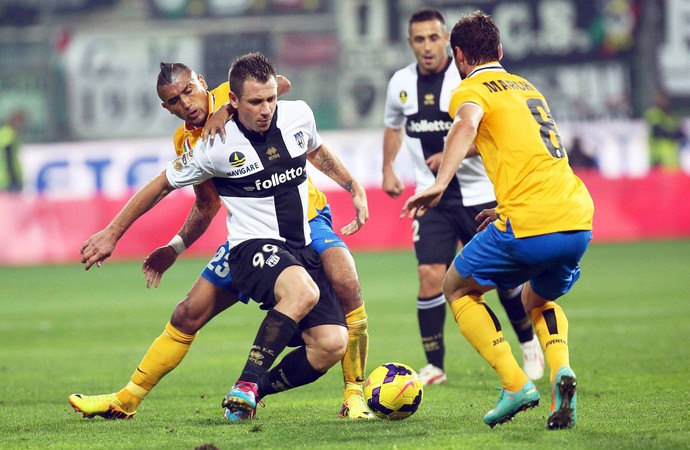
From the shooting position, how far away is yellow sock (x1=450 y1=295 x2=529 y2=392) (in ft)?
18.0

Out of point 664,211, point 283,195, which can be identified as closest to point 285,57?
point 664,211

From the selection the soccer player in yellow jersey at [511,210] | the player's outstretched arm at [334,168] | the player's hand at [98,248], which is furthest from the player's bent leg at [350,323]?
the player's hand at [98,248]

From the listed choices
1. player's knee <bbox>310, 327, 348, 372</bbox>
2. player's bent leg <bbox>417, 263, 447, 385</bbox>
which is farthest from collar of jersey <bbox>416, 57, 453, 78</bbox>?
player's knee <bbox>310, 327, 348, 372</bbox>

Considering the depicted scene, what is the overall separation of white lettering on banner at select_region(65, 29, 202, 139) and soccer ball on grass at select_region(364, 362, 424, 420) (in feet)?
65.2

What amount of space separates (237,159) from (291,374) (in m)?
1.21

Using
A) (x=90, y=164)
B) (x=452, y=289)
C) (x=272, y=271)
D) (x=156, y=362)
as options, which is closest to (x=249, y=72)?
(x=272, y=271)

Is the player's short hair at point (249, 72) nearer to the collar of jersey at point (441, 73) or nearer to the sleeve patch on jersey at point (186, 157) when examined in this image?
the sleeve patch on jersey at point (186, 157)

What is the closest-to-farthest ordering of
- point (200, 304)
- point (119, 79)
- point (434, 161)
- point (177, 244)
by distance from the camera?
1. point (200, 304)
2. point (177, 244)
3. point (434, 161)
4. point (119, 79)

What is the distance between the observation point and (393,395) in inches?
237

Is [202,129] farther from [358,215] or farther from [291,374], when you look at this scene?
[291,374]

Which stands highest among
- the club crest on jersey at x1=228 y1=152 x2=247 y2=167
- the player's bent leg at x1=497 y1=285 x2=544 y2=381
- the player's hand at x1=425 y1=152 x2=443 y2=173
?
the club crest on jersey at x1=228 y1=152 x2=247 y2=167

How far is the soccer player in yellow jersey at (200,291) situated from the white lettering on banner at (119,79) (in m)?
19.2

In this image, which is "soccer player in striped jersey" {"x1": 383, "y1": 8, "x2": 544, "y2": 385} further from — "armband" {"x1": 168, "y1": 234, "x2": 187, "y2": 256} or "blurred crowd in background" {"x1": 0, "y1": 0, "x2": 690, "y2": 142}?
"blurred crowd in background" {"x1": 0, "y1": 0, "x2": 690, "y2": 142}

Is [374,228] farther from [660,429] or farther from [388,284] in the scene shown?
[660,429]
